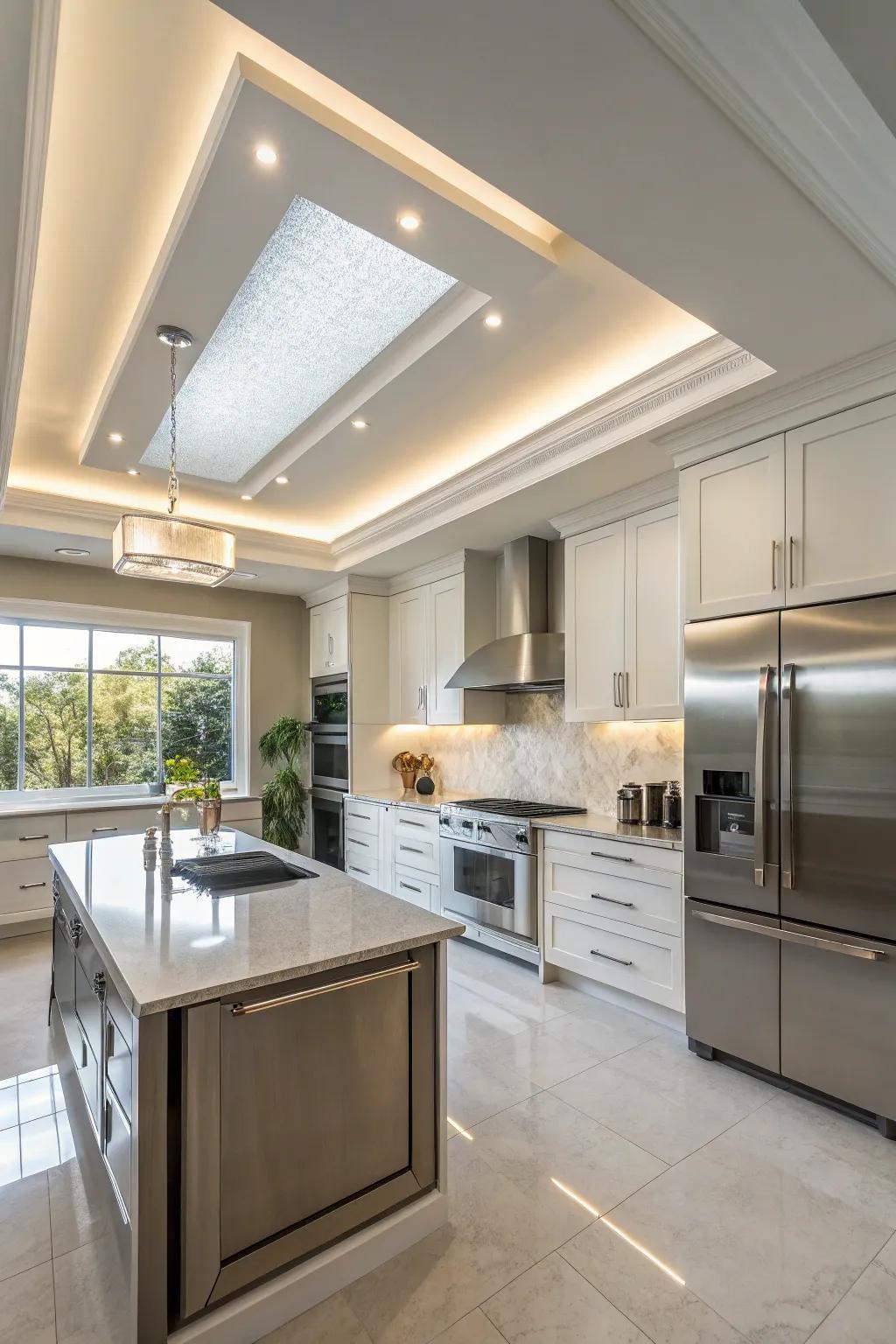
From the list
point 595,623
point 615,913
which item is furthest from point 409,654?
point 615,913

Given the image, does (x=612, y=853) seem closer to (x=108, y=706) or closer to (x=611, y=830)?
(x=611, y=830)

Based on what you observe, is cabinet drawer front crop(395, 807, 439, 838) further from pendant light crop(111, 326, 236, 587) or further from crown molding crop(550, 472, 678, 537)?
pendant light crop(111, 326, 236, 587)

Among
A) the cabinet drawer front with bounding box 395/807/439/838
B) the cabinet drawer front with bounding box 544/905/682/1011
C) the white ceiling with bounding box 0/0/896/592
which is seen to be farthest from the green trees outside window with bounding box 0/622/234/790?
the cabinet drawer front with bounding box 544/905/682/1011

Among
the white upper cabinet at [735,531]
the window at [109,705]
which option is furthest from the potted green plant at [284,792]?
the white upper cabinet at [735,531]

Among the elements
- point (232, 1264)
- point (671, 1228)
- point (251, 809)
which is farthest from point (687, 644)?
point (251, 809)

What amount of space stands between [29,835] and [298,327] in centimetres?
378

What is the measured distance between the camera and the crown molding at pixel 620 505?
11.1ft

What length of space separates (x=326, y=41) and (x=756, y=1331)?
2890 millimetres

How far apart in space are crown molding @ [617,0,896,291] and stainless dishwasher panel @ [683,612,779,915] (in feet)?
4.43

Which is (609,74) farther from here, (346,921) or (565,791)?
(565,791)

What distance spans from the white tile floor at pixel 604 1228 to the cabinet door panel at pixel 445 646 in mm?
2449

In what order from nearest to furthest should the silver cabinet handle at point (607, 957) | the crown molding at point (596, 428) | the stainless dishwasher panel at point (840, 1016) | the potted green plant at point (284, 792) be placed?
the stainless dishwasher panel at point (840, 1016), the crown molding at point (596, 428), the silver cabinet handle at point (607, 957), the potted green plant at point (284, 792)

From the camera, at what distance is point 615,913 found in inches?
131

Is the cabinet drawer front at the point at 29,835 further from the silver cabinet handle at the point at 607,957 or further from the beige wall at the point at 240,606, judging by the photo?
the silver cabinet handle at the point at 607,957
